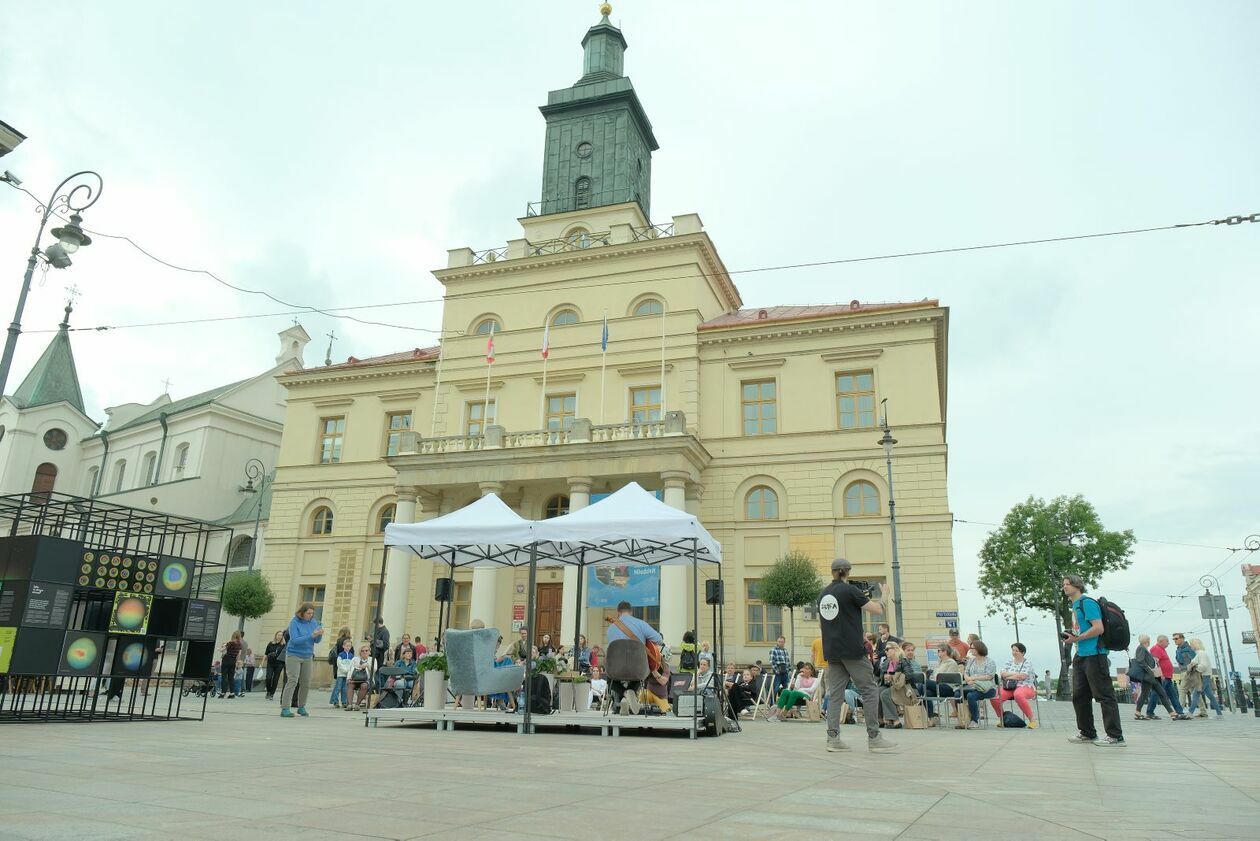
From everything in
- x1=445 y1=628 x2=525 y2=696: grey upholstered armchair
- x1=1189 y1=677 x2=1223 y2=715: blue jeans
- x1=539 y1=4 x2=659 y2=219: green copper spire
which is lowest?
x1=1189 y1=677 x2=1223 y2=715: blue jeans

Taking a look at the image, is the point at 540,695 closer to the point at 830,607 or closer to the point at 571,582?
the point at 830,607

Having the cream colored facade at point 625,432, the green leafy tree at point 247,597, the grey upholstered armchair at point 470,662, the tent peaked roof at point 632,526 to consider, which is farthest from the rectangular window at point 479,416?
the grey upholstered armchair at point 470,662

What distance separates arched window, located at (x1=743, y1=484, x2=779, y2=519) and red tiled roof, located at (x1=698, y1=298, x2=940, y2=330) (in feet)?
19.4

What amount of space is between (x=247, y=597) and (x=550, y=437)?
40.4 feet

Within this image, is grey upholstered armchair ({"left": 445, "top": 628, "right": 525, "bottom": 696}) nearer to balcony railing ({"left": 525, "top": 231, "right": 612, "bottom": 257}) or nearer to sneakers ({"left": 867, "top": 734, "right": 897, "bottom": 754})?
sneakers ({"left": 867, "top": 734, "right": 897, "bottom": 754})

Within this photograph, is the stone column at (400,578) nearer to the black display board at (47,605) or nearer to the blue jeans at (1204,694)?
the black display board at (47,605)

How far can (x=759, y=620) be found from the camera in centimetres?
2730

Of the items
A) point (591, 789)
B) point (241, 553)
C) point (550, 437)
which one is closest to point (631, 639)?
point (591, 789)

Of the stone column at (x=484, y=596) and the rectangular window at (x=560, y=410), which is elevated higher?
the rectangular window at (x=560, y=410)

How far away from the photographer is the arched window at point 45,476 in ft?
177

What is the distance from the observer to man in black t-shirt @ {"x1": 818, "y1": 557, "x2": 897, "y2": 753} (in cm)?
860

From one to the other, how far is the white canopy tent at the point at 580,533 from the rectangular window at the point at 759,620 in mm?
13231

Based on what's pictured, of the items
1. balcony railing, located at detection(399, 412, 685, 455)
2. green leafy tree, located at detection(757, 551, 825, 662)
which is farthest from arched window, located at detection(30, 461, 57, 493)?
green leafy tree, located at detection(757, 551, 825, 662)

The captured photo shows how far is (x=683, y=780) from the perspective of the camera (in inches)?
231
